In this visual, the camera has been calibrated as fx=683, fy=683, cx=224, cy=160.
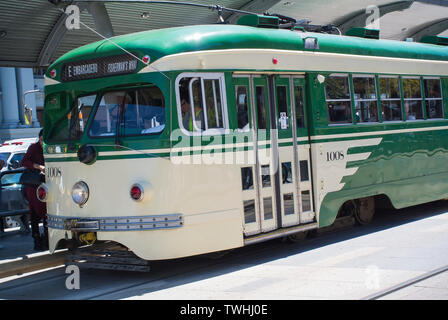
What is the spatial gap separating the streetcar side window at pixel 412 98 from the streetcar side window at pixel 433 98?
28 cm

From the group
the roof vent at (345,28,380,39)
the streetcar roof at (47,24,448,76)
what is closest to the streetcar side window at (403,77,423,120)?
the roof vent at (345,28,380,39)

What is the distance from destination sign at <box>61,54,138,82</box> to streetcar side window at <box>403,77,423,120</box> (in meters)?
5.53

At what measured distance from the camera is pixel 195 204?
27.2 ft

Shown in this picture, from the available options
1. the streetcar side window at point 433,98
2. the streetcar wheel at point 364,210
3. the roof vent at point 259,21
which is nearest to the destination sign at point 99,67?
the roof vent at point 259,21

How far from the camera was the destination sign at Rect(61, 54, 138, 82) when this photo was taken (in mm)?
8422

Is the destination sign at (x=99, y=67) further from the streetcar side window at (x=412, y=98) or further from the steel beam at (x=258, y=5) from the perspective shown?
the steel beam at (x=258, y=5)

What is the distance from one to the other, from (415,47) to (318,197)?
4233 millimetres

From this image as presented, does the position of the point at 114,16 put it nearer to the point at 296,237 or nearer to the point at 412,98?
the point at 412,98

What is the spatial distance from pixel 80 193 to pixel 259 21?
356 centimetres

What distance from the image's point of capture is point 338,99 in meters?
10.5

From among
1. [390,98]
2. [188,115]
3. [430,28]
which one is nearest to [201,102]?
[188,115]

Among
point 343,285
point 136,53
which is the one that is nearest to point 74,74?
point 136,53

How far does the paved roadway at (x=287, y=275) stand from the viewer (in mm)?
7406
